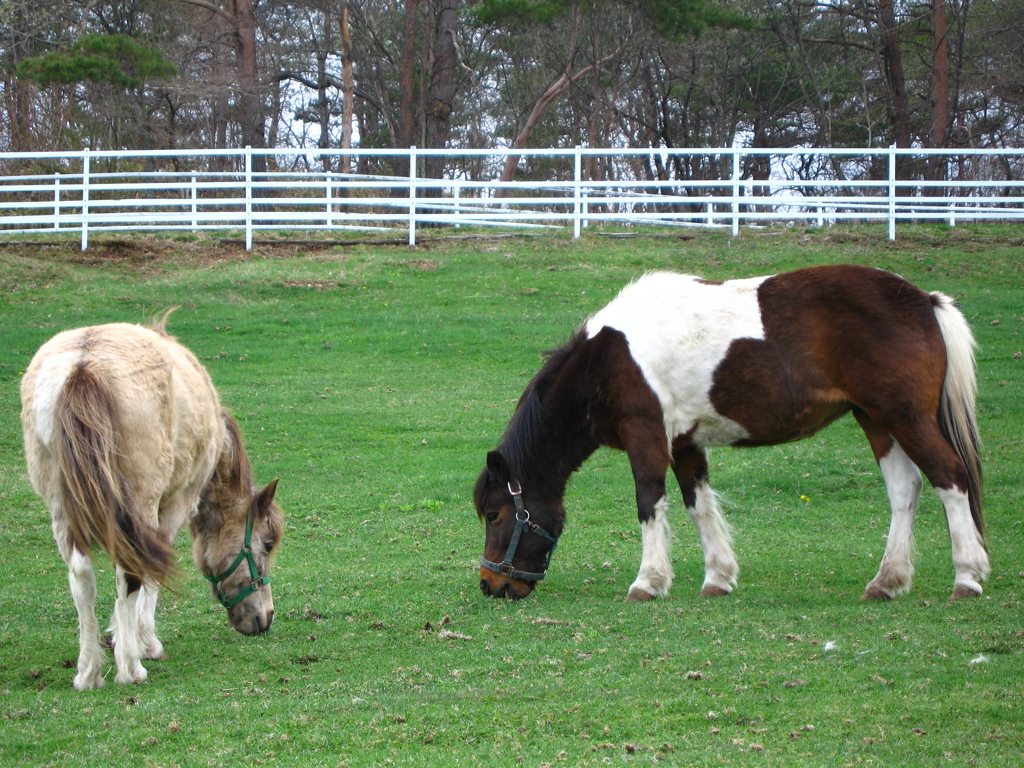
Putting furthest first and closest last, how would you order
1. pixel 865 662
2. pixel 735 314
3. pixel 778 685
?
pixel 735 314 → pixel 865 662 → pixel 778 685

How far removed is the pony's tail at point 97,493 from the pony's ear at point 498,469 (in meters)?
2.41

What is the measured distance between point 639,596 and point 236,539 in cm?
233

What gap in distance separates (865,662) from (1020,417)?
8.12 m

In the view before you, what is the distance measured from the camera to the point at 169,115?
3108cm

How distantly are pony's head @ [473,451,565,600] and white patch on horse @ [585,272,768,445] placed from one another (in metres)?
0.93

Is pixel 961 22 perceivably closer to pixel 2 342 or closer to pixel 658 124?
pixel 658 124

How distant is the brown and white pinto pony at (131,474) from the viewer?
4.14 meters

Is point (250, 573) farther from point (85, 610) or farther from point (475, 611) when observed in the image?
point (475, 611)

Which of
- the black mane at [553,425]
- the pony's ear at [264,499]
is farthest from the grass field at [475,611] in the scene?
the black mane at [553,425]

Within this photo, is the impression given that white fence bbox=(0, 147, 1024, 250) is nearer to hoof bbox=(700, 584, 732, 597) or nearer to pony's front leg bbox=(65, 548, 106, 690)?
hoof bbox=(700, 584, 732, 597)

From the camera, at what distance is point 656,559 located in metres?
6.00

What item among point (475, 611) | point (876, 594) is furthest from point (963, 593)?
point (475, 611)

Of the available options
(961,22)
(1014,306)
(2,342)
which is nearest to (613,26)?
(961,22)

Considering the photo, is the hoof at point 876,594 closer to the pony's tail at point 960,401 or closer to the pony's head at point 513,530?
the pony's tail at point 960,401
